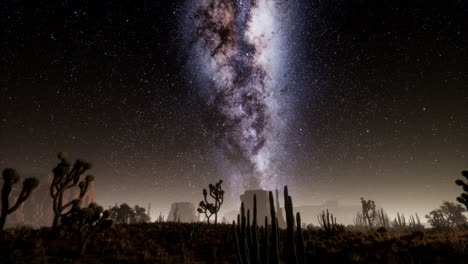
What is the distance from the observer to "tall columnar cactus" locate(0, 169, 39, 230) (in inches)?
310

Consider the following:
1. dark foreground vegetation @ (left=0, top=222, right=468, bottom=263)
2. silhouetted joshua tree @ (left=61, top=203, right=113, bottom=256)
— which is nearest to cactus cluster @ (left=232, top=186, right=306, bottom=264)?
dark foreground vegetation @ (left=0, top=222, right=468, bottom=263)

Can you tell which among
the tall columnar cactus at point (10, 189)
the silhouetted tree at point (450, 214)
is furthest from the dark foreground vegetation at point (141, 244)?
the silhouetted tree at point (450, 214)

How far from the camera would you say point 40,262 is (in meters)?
8.02

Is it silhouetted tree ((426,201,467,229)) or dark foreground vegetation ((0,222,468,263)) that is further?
silhouetted tree ((426,201,467,229))

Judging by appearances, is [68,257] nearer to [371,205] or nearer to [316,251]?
[316,251]

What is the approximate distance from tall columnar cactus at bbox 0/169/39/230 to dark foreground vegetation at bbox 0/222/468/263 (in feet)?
4.94

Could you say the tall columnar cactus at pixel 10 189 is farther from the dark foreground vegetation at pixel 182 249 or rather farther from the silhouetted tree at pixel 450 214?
the silhouetted tree at pixel 450 214

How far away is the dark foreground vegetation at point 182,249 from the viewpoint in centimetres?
927

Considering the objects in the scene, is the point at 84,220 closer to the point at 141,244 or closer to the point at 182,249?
the point at 141,244

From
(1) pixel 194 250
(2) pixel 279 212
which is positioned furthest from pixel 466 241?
(2) pixel 279 212

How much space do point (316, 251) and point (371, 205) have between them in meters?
39.5

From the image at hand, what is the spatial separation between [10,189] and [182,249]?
7.36 m

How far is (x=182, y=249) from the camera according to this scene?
11898 millimetres

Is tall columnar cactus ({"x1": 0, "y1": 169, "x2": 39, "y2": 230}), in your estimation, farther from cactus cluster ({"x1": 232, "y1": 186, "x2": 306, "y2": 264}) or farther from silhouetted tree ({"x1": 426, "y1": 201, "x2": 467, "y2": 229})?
silhouetted tree ({"x1": 426, "y1": 201, "x2": 467, "y2": 229})
